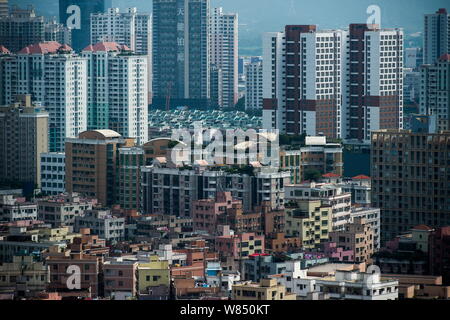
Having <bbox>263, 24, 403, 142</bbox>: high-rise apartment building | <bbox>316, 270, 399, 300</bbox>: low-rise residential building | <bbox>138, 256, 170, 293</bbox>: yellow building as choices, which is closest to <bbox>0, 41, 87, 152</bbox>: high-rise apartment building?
<bbox>263, 24, 403, 142</bbox>: high-rise apartment building

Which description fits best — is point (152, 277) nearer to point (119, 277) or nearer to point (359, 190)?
point (119, 277)

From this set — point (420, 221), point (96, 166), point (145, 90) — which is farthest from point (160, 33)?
point (420, 221)

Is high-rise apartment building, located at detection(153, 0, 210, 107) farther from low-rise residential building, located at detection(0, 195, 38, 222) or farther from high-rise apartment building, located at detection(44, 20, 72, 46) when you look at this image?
low-rise residential building, located at detection(0, 195, 38, 222)

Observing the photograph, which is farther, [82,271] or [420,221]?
[420,221]

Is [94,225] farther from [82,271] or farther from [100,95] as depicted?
[100,95]

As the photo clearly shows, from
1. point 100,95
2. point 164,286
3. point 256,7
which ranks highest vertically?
point 256,7

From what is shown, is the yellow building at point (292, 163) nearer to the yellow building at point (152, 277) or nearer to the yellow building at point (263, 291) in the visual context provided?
the yellow building at point (152, 277)
